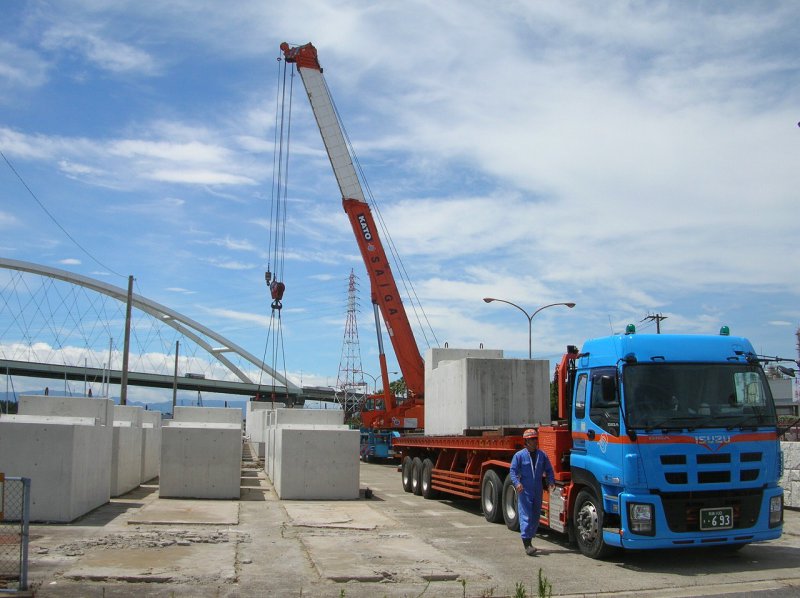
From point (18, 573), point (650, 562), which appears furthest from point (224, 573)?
point (650, 562)

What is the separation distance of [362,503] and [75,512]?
640cm

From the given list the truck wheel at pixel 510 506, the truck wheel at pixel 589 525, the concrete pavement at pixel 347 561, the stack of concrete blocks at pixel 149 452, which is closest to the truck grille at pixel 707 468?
the truck wheel at pixel 589 525

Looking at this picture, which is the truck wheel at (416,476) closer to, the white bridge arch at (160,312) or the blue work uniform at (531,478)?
the blue work uniform at (531,478)

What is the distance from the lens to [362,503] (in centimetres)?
1697

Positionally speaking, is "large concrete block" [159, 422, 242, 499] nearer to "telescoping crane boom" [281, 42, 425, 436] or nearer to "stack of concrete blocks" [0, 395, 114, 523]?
"stack of concrete blocks" [0, 395, 114, 523]

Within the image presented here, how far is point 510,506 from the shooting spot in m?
12.7

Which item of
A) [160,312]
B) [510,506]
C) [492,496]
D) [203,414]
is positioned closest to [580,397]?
[510,506]

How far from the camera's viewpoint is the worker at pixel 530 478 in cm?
1061

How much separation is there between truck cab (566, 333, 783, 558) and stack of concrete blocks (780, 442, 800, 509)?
5.71m

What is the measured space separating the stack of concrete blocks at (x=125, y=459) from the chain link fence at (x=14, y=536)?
13.6 feet

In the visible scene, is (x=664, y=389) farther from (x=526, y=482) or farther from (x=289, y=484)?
(x=289, y=484)

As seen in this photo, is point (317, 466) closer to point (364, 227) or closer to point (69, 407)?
point (69, 407)

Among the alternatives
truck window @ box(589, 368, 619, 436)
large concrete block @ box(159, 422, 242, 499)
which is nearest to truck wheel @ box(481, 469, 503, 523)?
truck window @ box(589, 368, 619, 436)

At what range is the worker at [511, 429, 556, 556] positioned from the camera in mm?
10609
